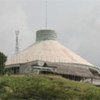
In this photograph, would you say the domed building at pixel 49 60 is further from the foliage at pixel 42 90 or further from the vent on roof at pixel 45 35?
the foliage at pixel 42 90

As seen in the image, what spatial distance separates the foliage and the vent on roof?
85.9 ft

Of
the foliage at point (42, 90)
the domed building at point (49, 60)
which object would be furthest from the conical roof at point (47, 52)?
the foliage at point (42, 90)

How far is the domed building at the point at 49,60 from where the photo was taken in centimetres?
3741

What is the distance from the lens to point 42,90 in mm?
20078

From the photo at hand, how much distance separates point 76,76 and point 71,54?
1079 cm

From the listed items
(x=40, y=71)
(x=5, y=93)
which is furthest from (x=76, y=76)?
(x=5, y=93)

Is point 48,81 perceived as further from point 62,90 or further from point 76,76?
point 76,76

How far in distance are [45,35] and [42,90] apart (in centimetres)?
2883

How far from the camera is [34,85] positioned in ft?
A: 68.1

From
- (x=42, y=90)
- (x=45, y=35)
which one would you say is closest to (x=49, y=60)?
(x=45, y=35)

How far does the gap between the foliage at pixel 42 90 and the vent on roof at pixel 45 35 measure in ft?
85.9

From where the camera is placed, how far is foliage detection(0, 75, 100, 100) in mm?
19625

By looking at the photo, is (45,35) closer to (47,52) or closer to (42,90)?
(47,52)

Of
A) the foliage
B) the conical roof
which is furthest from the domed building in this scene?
the foliage
